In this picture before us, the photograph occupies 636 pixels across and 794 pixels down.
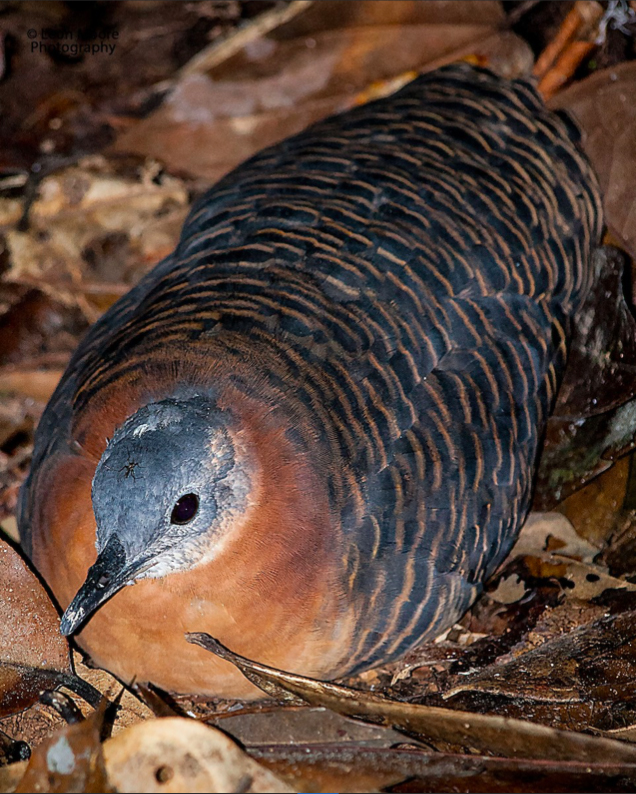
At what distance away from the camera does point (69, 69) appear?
14.9 feet

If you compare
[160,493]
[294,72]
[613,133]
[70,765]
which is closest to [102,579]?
[160,493]

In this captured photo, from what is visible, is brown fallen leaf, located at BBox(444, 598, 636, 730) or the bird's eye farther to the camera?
brown fallen leaf, located at BBox(444, 598, 636, 730)

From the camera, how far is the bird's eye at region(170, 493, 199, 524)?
2.19 meters

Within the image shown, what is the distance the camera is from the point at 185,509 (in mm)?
2213

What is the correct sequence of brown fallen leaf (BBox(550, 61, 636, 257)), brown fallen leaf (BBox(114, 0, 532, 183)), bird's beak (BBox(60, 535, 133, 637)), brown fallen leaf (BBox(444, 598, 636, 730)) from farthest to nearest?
brown fallen leaf (BBox(114, 0, 532, 183)), brown fallen leaf (BBox(550, 61, 636, 257)), brown fallen leaf (BBox(444, 598, 636, 730)), bird's beak (BBox(60, 535, 133, 637))

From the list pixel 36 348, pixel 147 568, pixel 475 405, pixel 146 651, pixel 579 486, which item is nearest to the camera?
pixel 147 568

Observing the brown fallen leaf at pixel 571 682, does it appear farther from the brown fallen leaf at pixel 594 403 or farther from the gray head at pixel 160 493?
the gray head at pixel 160 493

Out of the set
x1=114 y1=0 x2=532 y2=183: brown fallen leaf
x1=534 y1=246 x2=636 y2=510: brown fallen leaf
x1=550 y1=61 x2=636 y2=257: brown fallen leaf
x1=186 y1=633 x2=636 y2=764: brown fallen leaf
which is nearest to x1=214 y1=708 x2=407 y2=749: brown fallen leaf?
x1=186 y1=633 x2=636 y2=764: brown fallen leaf

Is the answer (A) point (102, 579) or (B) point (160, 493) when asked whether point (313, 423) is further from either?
(A) point (102, 579)

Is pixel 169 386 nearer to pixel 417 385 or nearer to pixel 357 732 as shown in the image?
pixel 417 385

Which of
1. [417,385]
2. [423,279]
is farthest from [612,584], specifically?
[423,279]

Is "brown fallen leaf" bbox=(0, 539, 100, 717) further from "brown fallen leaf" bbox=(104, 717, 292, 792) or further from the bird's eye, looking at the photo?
the bird's eye

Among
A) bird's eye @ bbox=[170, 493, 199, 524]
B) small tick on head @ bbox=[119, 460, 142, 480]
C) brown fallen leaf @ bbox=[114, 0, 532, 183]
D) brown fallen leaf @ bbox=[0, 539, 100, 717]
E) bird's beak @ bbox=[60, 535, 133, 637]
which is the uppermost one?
brown fallen leaf @ bbox=[114, 0, 532, 183]

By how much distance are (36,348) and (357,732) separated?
2.38 meters
